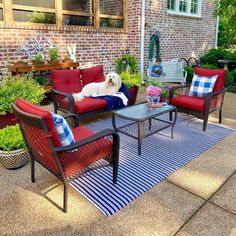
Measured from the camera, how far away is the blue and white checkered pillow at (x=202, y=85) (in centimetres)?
437

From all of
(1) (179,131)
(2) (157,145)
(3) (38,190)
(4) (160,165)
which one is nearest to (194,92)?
(1) (179,131)

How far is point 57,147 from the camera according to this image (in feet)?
6.59

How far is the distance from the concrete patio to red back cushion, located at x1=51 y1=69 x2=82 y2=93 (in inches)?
80.0

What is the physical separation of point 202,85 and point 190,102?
493 millimetres

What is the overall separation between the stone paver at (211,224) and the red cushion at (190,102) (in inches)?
83.0

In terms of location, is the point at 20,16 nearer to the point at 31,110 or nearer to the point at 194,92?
the point at 194,92

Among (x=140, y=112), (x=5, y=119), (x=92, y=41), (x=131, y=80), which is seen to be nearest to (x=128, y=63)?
(x=92, y=41)

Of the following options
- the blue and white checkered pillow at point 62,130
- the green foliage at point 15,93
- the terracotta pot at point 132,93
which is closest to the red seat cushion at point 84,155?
the blue and white checkered pillow at point 62,130

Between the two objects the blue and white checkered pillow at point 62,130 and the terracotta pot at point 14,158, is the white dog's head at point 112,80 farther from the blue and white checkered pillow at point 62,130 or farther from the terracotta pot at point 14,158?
the blue and white checkered pillow at point 62,130

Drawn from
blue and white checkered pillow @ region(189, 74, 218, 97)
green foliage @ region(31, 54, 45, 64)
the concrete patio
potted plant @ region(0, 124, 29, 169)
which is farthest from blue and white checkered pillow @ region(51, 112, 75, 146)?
green foliage @ region(31, 54, 45, 64)

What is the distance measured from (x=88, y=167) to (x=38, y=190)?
0.60 metres

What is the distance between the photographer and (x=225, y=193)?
2.47 metres

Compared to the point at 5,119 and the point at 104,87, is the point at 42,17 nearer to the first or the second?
the point at 104,87

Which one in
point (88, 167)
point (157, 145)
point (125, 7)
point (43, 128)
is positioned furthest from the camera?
point (125, 7)
